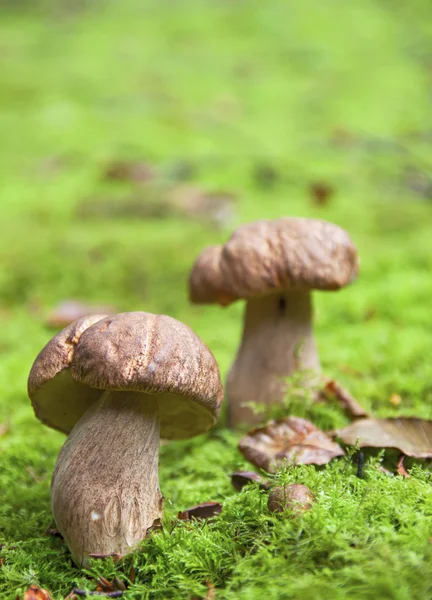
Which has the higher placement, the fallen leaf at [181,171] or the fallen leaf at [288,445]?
the fallen leaf at [181,171]

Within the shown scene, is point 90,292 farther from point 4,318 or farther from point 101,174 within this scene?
point 101,174

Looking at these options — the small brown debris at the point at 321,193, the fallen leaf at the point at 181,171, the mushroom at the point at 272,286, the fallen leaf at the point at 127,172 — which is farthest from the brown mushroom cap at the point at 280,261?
the fallen leaf at the point at 127,172

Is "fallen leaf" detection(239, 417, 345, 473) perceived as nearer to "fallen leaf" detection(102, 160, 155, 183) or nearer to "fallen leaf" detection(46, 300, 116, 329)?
"fallen leaf" detection(46, 300, 116, 329)

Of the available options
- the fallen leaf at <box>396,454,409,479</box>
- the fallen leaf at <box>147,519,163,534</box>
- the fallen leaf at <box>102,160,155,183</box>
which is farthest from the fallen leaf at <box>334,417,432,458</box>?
the fallen leaf at <box>102,160,155,183</box>

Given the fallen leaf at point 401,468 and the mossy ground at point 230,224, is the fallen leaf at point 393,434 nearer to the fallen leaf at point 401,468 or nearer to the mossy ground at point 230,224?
the fallen leaf at point 401,468

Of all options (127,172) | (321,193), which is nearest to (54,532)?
(321,193)

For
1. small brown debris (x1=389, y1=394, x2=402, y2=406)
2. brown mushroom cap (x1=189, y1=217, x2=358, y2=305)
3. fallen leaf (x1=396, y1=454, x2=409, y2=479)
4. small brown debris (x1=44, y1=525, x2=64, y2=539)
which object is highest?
Result: brown mushroom cap (x1=189, y1=217, x2=358, y2=305)
